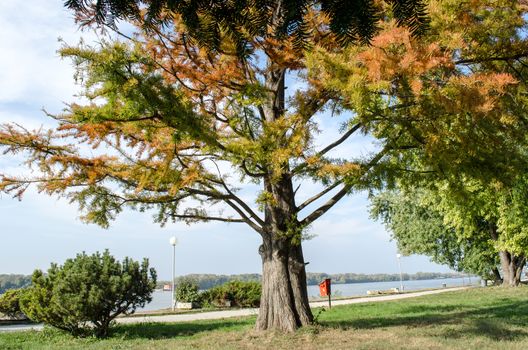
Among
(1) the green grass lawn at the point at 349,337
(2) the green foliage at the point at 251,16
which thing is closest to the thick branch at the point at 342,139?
(1) the green grass lawn at the point at 349,337

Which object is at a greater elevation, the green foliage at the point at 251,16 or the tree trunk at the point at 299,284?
the green foliage at the point at 251,16

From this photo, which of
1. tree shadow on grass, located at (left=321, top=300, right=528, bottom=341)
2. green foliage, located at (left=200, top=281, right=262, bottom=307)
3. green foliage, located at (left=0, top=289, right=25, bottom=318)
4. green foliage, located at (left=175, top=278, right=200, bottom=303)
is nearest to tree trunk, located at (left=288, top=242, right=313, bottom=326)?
tree shadow on grass, located at (left=321, top=300, right=528, bottom=341)

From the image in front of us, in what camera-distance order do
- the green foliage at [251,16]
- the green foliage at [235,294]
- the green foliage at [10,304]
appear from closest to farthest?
the green foliage at [251,16], the green foliage at [10,304], the green foliage at [235,294]

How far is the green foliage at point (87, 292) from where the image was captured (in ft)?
33.2

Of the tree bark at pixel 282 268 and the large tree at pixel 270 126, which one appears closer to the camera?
the large tree at pixel 270 126

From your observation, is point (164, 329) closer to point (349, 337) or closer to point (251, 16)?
point (349, 337)

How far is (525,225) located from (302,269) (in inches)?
551

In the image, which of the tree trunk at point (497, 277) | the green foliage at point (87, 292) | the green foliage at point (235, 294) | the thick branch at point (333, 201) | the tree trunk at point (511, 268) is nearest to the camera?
the thick branch at point (333, 201)

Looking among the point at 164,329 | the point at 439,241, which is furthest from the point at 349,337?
the point at 439,241

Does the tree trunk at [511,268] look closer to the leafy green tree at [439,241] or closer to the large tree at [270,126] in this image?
the leafy green tree at [439,241]

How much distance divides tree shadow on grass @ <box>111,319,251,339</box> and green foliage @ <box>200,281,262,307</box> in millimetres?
8728

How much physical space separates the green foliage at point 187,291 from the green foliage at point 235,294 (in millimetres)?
383

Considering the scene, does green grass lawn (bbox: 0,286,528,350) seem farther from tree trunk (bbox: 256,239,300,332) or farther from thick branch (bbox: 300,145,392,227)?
thick branch (bbox: 300,145,392,227)

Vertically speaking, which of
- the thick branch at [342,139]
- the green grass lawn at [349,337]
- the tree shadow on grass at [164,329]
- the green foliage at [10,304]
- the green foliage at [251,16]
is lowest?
the tree shadow on grass at [164,329]
